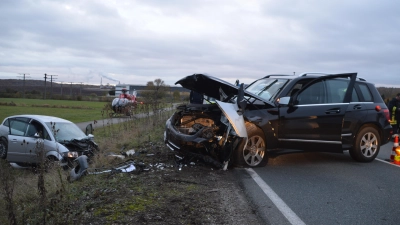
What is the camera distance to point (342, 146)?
809cm

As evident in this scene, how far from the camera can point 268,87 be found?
8.59 m

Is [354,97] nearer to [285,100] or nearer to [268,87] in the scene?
[268,87]

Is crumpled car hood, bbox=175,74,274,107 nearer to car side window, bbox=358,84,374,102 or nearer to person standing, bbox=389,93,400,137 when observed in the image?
car side window, bbox=358,84,374,102

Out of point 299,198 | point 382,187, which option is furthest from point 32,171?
point 382,187

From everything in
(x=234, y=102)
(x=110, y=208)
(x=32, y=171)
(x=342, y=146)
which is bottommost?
(x=32, y=171)

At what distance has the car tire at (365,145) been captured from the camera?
27.4ft

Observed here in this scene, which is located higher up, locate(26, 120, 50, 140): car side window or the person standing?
the person standing

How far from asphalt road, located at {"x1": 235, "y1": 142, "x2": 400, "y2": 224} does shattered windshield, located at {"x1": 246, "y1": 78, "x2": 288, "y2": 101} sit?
4.78 ft

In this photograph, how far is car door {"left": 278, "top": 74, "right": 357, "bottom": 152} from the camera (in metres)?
7.79

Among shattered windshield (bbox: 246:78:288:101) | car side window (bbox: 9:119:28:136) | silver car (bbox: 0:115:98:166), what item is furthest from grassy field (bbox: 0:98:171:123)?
shattered windshield (bbox: 246:78:288:101)

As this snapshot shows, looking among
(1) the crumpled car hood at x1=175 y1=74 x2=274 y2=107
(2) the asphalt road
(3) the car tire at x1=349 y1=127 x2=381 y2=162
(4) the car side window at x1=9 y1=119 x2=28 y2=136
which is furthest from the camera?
(4) the car side window at x1=9 y1=119 x2=28 y2=136

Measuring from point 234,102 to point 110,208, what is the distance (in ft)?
12.6

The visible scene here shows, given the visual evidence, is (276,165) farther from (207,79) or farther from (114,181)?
(114,181)

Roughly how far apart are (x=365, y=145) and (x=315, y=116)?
1.53 meters
